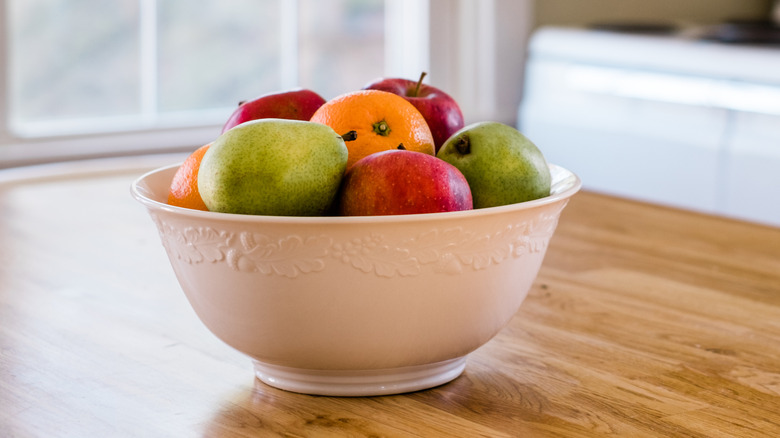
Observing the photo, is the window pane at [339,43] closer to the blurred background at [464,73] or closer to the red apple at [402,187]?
the blurred background at [464,73]

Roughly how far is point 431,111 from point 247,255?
0.71 feet

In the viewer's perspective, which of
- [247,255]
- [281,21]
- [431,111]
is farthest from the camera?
[281,21]

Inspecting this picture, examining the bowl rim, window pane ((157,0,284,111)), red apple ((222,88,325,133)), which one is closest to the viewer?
the bowl rim

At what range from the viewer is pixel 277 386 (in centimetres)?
67

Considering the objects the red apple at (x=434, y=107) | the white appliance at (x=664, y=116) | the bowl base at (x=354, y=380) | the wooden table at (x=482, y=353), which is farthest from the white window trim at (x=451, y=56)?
the bowl base at (x=354, y=380)

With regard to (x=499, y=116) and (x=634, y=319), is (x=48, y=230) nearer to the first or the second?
(x=634, y=319)

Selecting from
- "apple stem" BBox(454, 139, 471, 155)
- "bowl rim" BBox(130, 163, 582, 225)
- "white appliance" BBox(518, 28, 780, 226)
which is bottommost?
"white appliance" BBox(518, 28, 780, 226)

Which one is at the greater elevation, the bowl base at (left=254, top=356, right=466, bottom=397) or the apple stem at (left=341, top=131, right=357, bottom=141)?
the apple stem at (left=341, top=131, right=357, bottom=141)

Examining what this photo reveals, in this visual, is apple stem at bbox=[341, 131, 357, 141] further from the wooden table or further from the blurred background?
the blurred background

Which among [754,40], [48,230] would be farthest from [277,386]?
[754,40]

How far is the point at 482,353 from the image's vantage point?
750 mm

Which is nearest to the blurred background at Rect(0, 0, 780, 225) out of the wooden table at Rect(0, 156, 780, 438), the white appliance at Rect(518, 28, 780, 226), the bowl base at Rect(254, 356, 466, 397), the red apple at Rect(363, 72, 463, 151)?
the white appliance at Rect(518, 28, 780, 226)

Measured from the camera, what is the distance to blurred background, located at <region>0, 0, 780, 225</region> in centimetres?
233

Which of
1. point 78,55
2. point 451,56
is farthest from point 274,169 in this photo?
point 78,55
